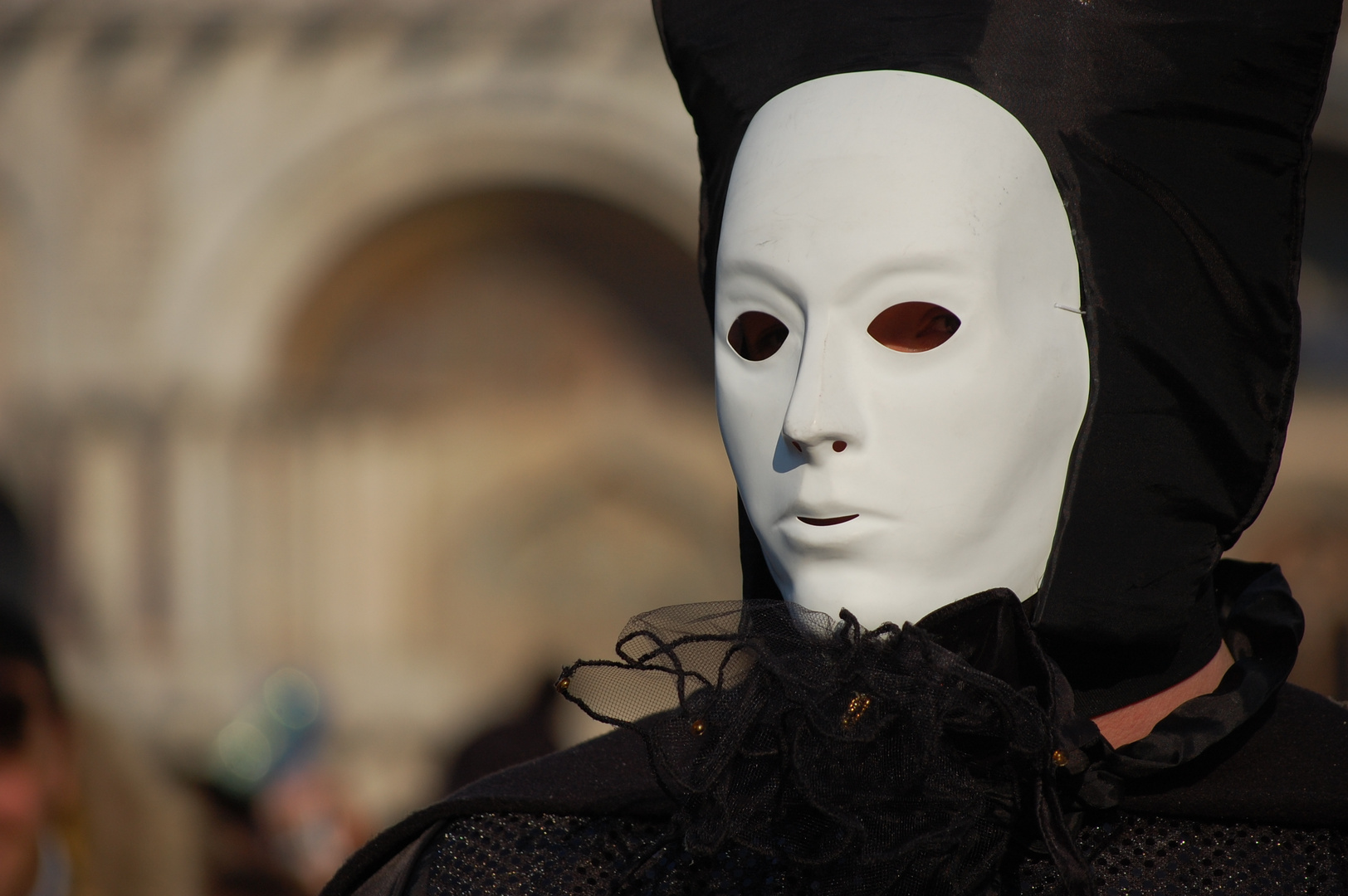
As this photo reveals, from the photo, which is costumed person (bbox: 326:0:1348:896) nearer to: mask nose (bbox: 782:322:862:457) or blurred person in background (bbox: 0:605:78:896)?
mask nose (bbox: 782:322:862:457)

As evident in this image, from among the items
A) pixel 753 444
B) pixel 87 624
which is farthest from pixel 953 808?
pixel 87 624

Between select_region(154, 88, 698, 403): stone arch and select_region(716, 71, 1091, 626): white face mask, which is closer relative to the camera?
select_region(716, 71, 1091, 626): white face mask

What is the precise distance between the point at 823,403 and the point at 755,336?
0.55 ft

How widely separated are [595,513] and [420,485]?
0.96 m

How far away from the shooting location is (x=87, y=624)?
7.81m

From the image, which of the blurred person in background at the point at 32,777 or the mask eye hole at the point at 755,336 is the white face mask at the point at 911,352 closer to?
the mask eye hole at the point at 755,336

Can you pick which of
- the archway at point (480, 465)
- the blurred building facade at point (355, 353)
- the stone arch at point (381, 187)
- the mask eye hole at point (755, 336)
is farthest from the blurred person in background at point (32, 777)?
the archway at point (480, 465)

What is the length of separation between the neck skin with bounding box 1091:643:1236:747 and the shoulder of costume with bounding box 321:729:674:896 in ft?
1.45

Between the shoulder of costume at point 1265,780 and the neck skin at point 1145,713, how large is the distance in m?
0.06

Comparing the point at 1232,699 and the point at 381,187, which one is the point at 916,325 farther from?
the point at 381,187

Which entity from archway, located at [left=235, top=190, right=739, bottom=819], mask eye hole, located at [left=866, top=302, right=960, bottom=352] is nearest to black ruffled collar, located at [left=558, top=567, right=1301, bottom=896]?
mask eye hole, located at [left=866, top=302, right=960, bottom=352]

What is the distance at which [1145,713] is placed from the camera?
5.02 feet

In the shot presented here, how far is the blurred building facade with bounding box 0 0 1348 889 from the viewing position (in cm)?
757

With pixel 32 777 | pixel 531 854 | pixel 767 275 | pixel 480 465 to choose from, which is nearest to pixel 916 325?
pixel 767 275
